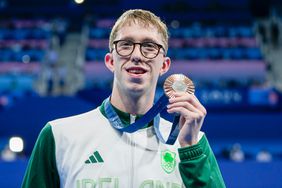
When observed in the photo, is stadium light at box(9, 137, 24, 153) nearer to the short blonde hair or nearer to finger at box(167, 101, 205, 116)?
the short blonde hair

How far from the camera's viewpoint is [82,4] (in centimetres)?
1814

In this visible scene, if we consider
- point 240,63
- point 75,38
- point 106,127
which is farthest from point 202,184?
point 75,38

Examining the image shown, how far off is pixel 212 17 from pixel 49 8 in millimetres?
6416

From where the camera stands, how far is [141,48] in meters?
1.64

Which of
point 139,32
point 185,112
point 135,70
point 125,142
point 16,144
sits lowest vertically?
point 16,144

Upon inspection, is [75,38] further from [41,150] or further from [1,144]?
[41,150]

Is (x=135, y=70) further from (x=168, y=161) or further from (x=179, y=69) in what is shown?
(x=179, y=69)

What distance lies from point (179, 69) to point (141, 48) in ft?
39.4

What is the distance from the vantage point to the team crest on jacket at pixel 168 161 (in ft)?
5.47

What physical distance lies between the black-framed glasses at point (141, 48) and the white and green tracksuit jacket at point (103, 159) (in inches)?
9.0

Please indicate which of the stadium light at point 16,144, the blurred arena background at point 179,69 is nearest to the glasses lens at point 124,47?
the blurred arena background at point 179,69

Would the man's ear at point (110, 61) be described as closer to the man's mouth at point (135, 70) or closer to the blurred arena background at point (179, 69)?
the man's mouth at point (135, 70)

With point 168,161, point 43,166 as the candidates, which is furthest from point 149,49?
point 43,166

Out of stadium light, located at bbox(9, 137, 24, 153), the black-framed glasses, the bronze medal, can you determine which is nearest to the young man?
the black-framed glasses
